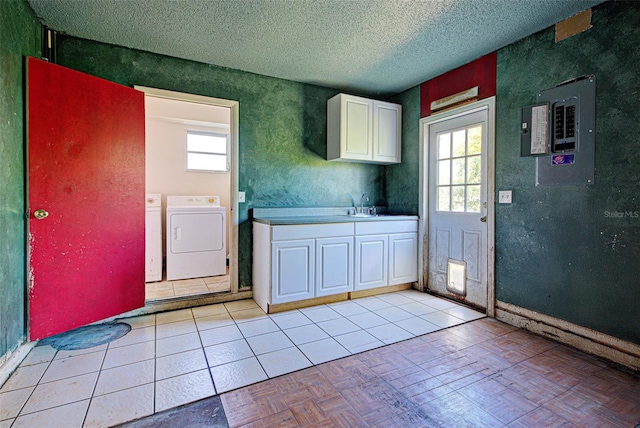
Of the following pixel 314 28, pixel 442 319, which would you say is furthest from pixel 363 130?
pixel 442 319

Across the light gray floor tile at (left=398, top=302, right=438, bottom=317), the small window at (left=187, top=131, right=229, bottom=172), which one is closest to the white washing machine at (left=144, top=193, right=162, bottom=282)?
the small window at (left=187, top=131, right=229, bottom=172)

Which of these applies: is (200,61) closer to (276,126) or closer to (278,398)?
(276,126)

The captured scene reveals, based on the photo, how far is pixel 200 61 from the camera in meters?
3.11

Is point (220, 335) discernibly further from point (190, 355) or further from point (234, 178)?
point (234, 178)

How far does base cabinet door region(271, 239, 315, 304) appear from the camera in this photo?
296cm

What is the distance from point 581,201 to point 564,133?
525 mm

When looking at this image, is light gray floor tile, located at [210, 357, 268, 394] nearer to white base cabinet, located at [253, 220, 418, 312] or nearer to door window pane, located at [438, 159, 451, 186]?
white base cabinet, located at [253, 220, 418, 312]

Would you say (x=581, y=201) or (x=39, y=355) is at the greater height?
(x=581, y=201)

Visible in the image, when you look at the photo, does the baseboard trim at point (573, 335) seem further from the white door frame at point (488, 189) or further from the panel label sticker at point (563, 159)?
the panel label sticker at point (563, 159)

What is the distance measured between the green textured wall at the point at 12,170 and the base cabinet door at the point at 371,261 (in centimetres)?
272

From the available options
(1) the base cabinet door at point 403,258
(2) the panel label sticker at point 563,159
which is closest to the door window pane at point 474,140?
(2) the panel label sticker at point 563,159

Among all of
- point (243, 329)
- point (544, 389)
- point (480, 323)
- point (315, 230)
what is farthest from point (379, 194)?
point (544, 389)

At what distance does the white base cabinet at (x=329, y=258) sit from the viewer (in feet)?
9.78

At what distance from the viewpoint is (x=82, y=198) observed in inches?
93.7
